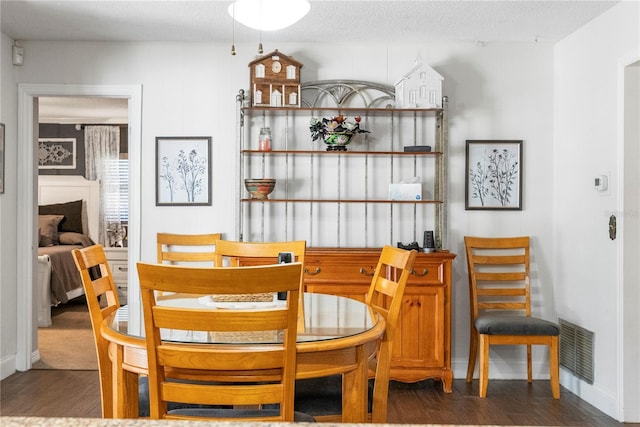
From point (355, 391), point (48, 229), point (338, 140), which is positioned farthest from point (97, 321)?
point (48, 229)

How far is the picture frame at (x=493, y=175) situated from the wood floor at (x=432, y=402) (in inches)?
50.2

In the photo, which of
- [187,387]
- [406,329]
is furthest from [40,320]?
[187,387]

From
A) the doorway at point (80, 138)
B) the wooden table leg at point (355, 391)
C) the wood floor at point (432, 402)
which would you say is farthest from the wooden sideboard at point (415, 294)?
the doorway at point (80, 138)

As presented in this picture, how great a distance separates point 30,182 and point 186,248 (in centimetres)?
123

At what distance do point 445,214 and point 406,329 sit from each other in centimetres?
86

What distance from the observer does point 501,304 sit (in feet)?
13.3

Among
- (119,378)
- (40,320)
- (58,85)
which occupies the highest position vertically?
(58,85)

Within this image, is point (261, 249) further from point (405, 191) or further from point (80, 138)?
point (80, 138)

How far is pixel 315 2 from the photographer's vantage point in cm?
344

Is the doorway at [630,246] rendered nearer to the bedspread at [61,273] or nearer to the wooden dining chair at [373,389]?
Result: the wooden dining chair at [373,389]

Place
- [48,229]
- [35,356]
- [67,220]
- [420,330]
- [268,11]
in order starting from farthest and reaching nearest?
1. [67,220]
2. [48,229]
3. [35,356]
4. [420,330]
5. [268,11]

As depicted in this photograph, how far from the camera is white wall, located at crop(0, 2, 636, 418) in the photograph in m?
4.27

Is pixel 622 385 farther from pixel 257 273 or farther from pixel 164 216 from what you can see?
pixel 164 216

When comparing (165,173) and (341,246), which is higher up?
(165,173)
